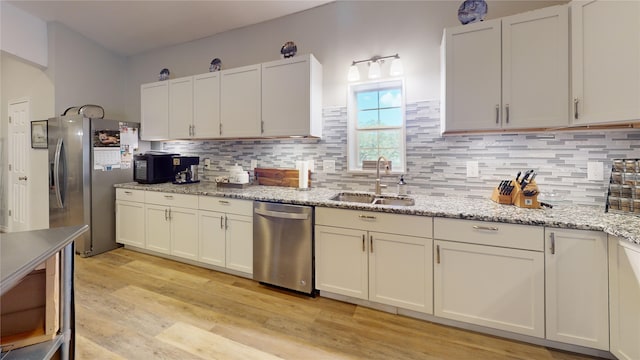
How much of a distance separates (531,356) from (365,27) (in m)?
2.94

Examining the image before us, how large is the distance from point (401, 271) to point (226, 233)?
66.1 inches

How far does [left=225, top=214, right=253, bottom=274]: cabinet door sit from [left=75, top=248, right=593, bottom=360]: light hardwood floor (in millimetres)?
174

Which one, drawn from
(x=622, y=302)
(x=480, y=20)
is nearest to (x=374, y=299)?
(x=622, y=302)

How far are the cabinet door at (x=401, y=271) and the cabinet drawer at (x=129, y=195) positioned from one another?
9.07 ft

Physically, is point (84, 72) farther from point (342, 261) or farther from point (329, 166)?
point (342, 261)

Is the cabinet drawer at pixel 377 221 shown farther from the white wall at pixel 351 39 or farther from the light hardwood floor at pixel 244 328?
the white wall at pixel 351 39

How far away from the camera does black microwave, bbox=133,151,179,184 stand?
332cm

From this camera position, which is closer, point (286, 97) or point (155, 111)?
point (286, 97)

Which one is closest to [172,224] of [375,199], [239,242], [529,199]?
[239,242]

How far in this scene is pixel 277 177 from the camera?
10.2ft

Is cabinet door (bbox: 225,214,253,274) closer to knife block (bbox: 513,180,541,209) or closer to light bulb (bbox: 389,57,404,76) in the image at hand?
light bulb (bbox: 389,57,404,76)

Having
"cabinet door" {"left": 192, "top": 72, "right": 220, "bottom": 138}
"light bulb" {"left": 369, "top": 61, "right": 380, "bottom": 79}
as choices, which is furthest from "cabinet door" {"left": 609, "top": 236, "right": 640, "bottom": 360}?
"cabinet door" {"left": 192, "top": 72, "right": 220, "bottom": 138}

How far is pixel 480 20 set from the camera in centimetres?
210

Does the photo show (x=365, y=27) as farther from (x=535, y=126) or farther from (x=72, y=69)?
(x=72, y=69)
